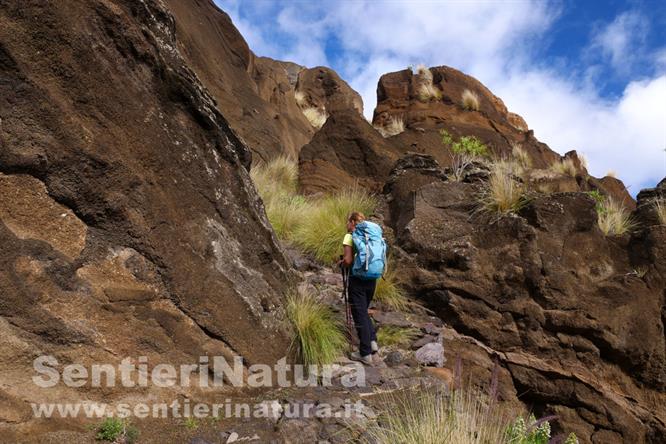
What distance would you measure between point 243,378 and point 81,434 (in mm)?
1362

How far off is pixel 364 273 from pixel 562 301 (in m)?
3.03

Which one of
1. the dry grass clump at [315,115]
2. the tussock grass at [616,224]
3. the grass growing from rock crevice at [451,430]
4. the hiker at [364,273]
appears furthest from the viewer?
the dry grass clump at [315,115]

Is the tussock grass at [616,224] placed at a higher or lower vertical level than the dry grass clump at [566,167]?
lower

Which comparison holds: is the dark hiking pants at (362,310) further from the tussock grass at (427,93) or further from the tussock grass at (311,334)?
the tussock grass at (427,93)

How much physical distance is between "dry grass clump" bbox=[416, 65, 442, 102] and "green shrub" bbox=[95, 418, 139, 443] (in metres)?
18.6

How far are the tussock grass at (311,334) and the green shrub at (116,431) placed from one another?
70.4 inches

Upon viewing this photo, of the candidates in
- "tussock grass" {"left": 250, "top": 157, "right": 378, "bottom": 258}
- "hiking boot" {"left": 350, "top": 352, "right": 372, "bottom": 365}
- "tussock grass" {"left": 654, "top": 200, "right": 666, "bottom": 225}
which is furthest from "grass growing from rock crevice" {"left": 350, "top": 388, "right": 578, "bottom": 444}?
"tussock grass" {"left": 654, "top": 200, "right": 666, "bottom": 225}

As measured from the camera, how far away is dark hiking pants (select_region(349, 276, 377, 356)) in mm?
4988

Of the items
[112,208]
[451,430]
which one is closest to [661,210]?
[451,430]

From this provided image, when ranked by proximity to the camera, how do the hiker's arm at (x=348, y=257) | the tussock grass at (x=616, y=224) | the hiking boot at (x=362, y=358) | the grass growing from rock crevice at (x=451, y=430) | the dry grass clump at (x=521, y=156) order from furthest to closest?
the dry grass clump at (x=521, y=156) → the tussock grass at (x=616, y=224) → the hiker's arm at (x=348, y=257) → the hiking boot at (x=362, y=358) → the grass growing from rock crevice at (x=451, y=430)

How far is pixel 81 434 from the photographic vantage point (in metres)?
2.88

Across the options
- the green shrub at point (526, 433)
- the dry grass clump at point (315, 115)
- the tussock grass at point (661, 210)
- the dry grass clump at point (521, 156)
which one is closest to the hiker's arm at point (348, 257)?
the green shrub at point (526, 433)

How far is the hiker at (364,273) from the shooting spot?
5.02 meters

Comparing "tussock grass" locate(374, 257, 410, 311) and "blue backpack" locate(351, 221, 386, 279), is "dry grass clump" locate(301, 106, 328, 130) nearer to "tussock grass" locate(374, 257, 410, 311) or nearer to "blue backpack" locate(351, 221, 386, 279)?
"tussock grass" locate(374, 257, 410, 311)
